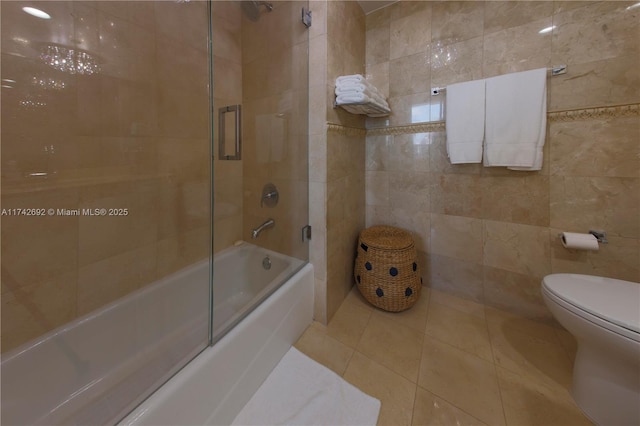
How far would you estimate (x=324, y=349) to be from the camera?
1309 millimetres

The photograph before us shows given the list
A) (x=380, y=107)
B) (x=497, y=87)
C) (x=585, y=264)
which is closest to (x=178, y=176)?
(x=380, y=107)

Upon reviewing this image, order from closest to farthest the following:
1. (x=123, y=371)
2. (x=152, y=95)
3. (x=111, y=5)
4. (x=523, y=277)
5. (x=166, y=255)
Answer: (x=123, y=371)
(x=111, y=5)
(x=152, y=95)
(x=166, y=255)
(x=523, y=277)

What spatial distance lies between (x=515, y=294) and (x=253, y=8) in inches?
98.0

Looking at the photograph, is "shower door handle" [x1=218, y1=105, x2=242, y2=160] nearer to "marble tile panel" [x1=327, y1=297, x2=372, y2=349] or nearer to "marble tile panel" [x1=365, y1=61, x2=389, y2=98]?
"marble tile panel" [x1=365, y1=61, x2=389, y2=98]

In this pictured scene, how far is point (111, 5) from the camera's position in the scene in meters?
1.09

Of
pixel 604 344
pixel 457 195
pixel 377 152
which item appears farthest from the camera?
pixel 377 152

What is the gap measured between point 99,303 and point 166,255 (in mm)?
349

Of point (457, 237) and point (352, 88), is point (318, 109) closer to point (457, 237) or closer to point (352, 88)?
point (352, 88)

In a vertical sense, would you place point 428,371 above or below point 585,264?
below

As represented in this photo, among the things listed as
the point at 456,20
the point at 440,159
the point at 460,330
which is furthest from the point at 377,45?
the point at 460,330

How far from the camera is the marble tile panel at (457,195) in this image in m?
1.58

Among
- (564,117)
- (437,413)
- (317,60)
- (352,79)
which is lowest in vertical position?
(437,413)

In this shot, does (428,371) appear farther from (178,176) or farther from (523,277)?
(178,176)

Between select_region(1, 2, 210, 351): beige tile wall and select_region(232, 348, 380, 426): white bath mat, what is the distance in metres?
0.85
